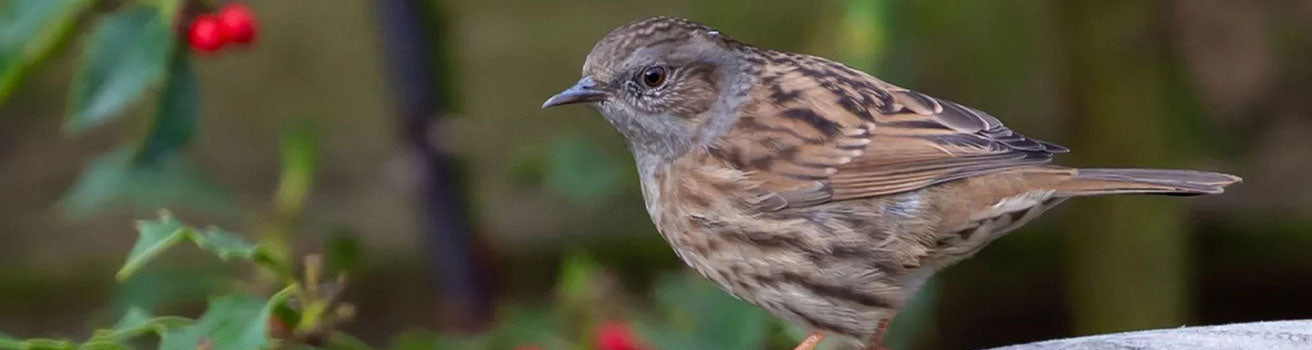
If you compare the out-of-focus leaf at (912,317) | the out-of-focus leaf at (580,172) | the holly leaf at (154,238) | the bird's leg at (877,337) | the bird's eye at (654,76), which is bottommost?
the bird's leg at (877,337)

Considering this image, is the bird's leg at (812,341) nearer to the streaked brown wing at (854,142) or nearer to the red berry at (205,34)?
the streaked brown wing at (854,142)

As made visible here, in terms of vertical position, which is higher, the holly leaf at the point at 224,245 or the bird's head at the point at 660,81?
the bird's head at the point at 660,81

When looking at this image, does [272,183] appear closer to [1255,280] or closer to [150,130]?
[150,130]

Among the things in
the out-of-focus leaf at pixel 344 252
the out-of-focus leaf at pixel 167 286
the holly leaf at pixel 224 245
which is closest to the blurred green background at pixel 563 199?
the out-of-focus leaf at pixel 167 286

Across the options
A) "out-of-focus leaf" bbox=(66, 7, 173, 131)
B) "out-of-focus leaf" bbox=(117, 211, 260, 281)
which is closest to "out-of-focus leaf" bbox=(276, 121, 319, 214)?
"out-of-focus leaf" bbox=(66, 7, 173, 131)

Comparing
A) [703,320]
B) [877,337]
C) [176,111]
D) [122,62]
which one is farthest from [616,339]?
[122,62]

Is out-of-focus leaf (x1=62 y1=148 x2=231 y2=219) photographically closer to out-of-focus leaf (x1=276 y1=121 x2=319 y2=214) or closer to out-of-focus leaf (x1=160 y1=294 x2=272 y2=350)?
out-of-focus leaf (x1=276 y1=121 x2=319 y2=214)

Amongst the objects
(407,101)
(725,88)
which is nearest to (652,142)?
(725,88)
